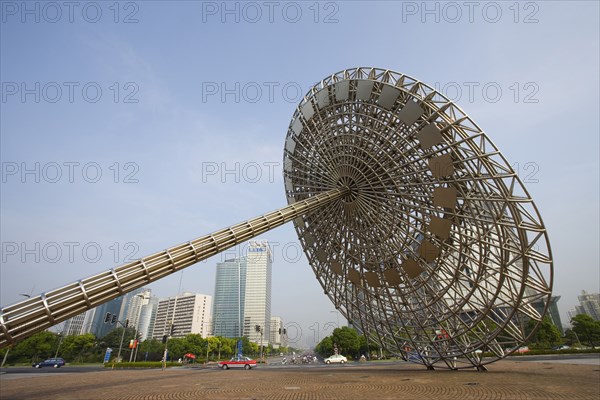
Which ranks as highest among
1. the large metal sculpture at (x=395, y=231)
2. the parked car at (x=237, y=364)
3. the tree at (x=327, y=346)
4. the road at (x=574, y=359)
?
the large metal sculpture at (x=395, y=231)

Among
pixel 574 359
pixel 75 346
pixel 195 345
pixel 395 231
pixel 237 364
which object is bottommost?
pixel 574 359

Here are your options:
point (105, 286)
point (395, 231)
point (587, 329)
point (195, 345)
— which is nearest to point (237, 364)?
point (395, 231)

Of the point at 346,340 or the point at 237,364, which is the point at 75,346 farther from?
the point at 346,340

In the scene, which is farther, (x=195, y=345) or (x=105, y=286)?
(x=195, y=345)

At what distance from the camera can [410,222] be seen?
950 inches

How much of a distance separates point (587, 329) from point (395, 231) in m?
80.5

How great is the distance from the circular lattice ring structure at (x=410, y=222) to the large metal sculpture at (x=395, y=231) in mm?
94

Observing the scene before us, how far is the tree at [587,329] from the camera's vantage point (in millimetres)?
73188

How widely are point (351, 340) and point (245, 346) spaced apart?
59999mm

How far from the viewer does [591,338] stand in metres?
74.2

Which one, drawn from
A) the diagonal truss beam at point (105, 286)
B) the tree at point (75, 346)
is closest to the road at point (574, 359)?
the diagonal truss beam at point (105, 286)

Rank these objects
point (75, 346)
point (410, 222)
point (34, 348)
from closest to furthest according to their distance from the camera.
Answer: point (410, 222) < point (34, 348) < point (75, 346)

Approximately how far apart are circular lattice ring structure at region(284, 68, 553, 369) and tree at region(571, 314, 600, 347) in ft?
229

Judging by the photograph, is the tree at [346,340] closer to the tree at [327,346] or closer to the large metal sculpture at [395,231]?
the tree at [327,346]
